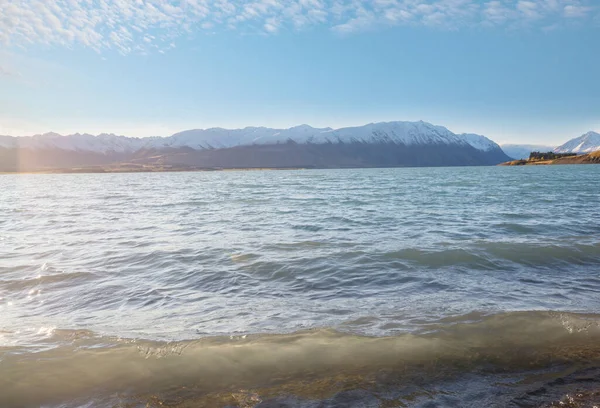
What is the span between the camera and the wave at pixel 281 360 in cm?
524

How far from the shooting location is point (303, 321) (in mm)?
7426

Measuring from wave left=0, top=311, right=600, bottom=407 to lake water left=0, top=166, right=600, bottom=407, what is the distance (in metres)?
0.03

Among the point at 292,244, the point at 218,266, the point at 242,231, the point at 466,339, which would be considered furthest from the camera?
the point at 242,231

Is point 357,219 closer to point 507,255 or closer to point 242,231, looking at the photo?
point 242,231

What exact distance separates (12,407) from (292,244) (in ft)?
34.2

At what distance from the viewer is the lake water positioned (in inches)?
203

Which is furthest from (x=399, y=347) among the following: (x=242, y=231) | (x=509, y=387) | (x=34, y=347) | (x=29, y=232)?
(x=29, y=232)

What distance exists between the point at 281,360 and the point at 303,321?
5.02ft

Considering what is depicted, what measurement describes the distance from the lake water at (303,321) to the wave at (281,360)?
0.09 ft

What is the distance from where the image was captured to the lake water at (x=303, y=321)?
515 centimetres

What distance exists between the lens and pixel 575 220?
65.7ft

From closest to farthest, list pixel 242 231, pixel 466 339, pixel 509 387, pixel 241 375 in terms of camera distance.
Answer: pixel 509 387 < pixel 241 375 < pixel 466 339 < pixel 242 231

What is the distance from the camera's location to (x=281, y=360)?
5938mm

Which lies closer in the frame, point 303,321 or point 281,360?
point 281,360
